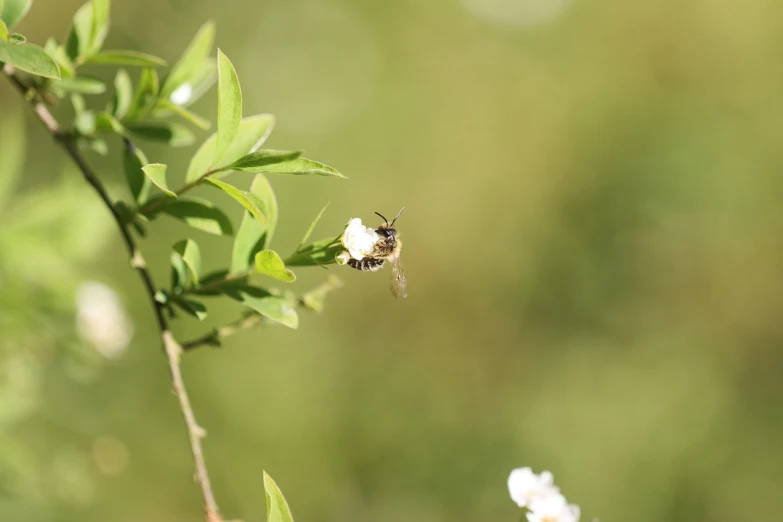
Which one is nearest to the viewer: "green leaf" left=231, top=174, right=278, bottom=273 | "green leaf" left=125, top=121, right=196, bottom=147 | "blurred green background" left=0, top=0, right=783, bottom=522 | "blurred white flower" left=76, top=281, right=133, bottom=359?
"green leaf" left=231, top=174, right=278, bottom=273

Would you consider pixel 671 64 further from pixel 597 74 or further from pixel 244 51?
pixel 244 51

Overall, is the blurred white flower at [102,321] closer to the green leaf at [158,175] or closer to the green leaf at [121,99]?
the green leaf at [121,99]

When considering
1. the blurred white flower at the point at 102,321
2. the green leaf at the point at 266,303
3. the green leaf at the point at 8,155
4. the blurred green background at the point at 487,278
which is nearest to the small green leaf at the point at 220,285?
the green leaf at the point at 266,303

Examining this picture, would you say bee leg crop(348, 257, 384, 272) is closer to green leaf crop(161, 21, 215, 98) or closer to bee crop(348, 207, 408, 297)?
bee crop(348, 207, 408, 297)

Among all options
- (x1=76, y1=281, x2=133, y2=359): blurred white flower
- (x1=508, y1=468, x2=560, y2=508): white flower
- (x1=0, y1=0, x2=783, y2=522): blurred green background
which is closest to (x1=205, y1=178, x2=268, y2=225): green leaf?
(x1=508, y1=468, x2=560, y2=508): white flower

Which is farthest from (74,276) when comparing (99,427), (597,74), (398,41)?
(597,74)

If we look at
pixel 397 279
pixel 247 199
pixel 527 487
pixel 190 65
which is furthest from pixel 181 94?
pixel 527 487

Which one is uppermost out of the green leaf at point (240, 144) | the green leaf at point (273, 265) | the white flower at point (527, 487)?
the green leaf at point (240, 144)

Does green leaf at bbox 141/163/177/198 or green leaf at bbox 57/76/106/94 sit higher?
green leaf at bbox 57/76/106/94
